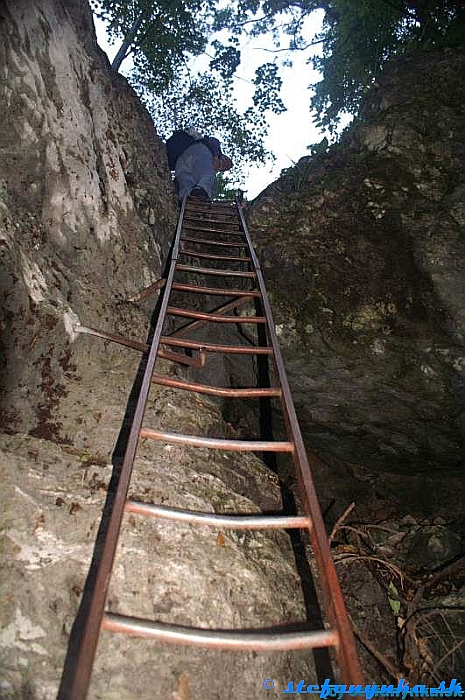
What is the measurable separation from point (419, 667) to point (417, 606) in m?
0.38

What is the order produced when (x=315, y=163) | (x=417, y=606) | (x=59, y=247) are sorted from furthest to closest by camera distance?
(x=315, y=163) → (x=59, y=247) → (x=417, y=606)

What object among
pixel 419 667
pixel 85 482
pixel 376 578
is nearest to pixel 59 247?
pixel 85 482

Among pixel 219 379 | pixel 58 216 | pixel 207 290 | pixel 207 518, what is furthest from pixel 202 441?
pixel 219 379

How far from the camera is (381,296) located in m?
3.53

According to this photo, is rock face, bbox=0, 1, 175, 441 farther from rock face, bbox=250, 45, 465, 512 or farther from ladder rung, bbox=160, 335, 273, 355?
rock face, bbox=250, 45, 465, 512

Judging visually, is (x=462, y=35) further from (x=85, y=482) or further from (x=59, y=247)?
(x=85, y=482)

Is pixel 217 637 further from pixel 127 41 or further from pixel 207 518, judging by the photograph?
pixel 127 41

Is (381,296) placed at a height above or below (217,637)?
above

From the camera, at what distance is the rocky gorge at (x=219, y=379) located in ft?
4.67

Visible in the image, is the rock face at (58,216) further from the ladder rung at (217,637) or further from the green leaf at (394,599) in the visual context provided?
the green leaf at (394,599)

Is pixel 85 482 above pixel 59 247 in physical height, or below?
below

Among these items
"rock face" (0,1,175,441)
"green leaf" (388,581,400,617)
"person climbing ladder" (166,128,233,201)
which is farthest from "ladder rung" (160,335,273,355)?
"person climbing ladder" (166,128,233,201)

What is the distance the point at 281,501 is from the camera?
2322mm

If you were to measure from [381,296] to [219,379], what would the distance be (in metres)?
1.74
